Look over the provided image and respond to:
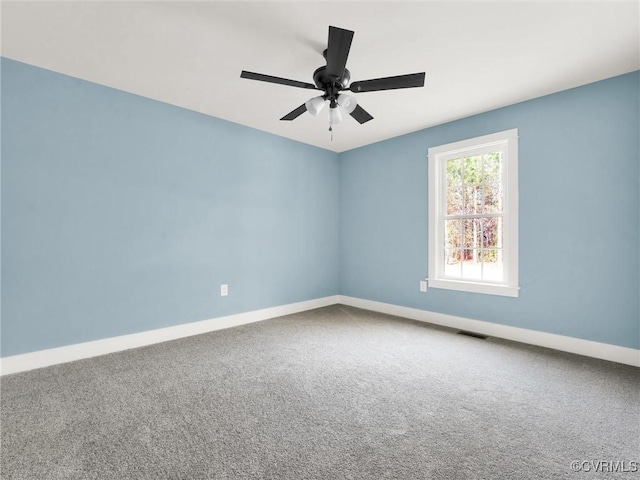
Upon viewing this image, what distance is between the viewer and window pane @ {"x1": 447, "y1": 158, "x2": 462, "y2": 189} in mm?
3778

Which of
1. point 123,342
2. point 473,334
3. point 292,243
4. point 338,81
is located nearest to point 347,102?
point 338,81

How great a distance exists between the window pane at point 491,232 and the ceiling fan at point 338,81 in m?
1.94

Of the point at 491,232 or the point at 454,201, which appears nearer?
the point at 491,232

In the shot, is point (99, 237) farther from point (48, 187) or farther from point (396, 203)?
point (396, 203)

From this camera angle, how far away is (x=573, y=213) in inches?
113

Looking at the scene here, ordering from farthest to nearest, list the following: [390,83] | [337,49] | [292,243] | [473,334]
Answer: [292,243] → [473,334] → [390,83] → [337,49]

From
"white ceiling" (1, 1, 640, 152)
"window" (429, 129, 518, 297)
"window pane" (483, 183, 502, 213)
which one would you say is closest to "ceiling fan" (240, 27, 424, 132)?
"white ceiling" (1, 1, 640, 152)

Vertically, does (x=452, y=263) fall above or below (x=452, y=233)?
below

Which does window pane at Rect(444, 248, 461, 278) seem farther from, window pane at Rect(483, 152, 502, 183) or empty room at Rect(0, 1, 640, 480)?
window pane at Rect(483, 152, 502, 183)

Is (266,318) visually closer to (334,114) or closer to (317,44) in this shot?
(334,114)

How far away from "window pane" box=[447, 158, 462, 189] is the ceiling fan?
1726 millimetres

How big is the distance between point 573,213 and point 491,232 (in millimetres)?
765

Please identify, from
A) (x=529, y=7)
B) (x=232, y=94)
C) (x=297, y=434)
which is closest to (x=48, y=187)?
(x=232, y=94)

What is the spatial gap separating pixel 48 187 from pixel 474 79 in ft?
12.4
